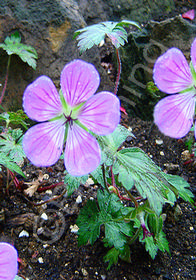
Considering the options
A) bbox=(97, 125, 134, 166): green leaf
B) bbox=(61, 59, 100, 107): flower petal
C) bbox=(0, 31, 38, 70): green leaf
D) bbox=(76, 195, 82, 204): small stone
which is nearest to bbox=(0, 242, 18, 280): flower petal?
bbox=(97, 125, 134, 166): green leaf

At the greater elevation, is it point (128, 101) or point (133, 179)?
point (133, 179)

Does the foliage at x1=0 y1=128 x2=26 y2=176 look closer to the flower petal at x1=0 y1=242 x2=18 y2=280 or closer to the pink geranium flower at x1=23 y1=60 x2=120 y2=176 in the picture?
the pink geranium flower at x1=23 y1=60 x2=120 y2=176

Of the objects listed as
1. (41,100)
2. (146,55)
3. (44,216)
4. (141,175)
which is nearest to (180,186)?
(141,175)

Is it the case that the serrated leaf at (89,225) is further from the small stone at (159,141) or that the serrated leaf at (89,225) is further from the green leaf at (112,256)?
the small stone at (159,141)

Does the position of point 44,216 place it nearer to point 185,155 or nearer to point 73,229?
point 73,229

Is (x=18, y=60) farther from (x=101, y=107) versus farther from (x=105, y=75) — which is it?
(x=101, y=107)

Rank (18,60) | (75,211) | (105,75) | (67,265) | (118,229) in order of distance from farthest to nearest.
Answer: (105,75) < (18,60) < (75,211) < (67,265) < (118,229)

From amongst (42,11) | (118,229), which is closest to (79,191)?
(118,229)
